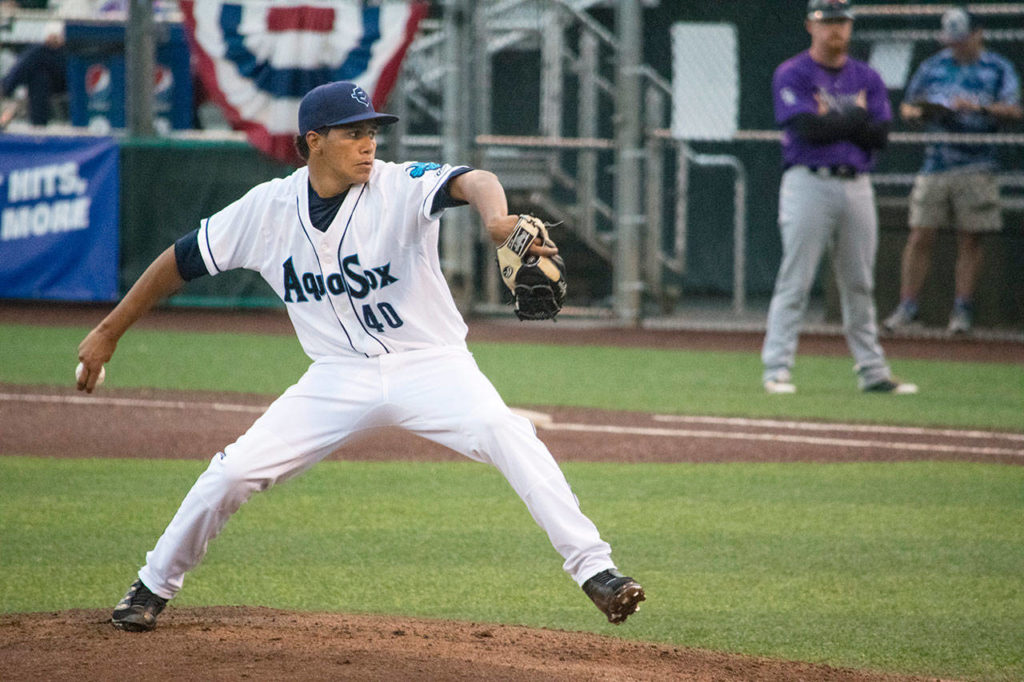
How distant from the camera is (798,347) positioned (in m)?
12.8

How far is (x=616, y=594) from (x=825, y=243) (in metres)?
5.95

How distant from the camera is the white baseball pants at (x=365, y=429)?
397cm

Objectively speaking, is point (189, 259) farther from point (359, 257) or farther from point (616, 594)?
point (616, 594)

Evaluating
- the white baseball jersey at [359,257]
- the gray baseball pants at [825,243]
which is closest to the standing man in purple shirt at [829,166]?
the gray baseball pants at [825,243]

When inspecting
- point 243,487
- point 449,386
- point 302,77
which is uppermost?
point 302,77

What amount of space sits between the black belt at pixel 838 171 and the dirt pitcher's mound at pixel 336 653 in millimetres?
5471

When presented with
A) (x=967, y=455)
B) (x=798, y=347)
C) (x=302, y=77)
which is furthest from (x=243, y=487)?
(x=302, y=77)

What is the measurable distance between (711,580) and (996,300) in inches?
366

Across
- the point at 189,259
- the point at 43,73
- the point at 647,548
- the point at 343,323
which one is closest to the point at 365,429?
the point at 343,323

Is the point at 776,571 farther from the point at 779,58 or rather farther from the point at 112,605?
the point at 779,58

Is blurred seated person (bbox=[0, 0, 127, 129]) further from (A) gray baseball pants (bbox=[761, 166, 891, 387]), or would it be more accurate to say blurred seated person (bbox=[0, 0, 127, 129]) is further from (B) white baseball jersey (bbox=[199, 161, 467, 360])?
(B) white baseball jersey (bbox=[199, 161, 467, 360])

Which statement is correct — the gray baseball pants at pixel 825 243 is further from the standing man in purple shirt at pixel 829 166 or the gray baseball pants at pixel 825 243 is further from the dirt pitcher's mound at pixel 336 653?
the dirt pitcher's mound at pixel 336 653

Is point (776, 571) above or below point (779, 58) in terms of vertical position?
below

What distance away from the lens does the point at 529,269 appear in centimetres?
354
